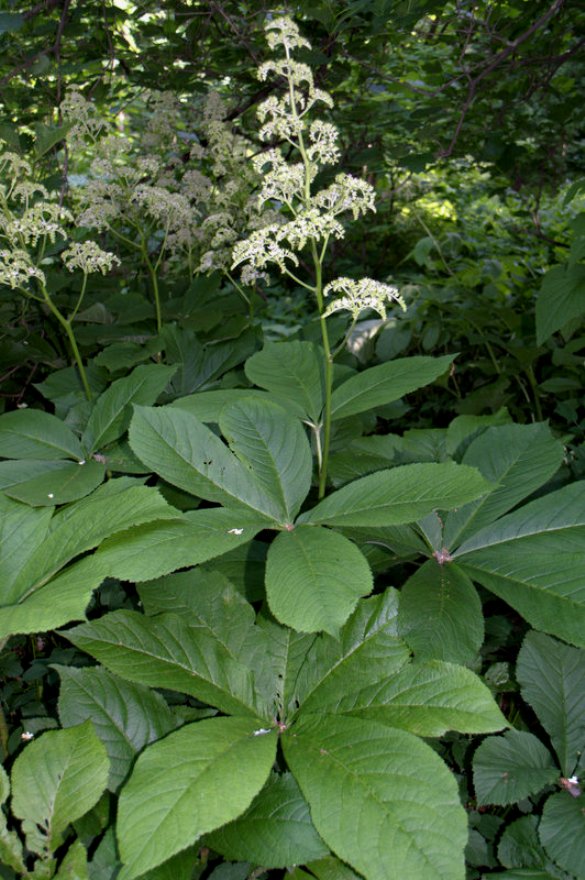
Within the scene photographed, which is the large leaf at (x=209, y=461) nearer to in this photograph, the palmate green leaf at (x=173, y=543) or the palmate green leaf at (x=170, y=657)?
the palmate green leaf at (x=173, y=543)

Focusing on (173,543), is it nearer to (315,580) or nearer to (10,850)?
(315,580)

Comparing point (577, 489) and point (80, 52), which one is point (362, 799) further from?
point (80, 52)

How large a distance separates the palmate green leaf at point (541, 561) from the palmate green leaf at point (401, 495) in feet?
0.58

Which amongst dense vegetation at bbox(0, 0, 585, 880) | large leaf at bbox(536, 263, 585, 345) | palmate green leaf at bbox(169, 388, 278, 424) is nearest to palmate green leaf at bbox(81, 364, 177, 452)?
dense vegetation at bbox(0, 0, 585, 880)

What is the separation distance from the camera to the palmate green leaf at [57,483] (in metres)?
1.23

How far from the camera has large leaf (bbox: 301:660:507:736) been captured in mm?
921

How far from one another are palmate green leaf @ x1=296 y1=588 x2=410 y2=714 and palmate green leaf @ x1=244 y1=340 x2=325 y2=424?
19.0 inches

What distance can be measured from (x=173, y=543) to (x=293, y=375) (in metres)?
0.61

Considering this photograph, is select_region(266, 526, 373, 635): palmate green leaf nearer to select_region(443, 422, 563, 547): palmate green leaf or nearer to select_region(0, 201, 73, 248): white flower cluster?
select_region(443, 422, 563, 547): palmate green leaf

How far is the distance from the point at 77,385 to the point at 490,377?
2.24 m

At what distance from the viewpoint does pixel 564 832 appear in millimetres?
1082

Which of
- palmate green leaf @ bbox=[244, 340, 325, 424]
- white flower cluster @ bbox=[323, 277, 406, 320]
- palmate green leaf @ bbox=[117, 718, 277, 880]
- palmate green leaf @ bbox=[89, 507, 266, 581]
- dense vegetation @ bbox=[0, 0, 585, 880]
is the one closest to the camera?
palmate green leaf @ bbox=[117, 718, 277, 880]

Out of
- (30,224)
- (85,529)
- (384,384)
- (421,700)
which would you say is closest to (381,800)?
(421,700)

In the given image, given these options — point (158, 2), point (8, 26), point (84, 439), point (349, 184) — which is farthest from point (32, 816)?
point (158, 2)
